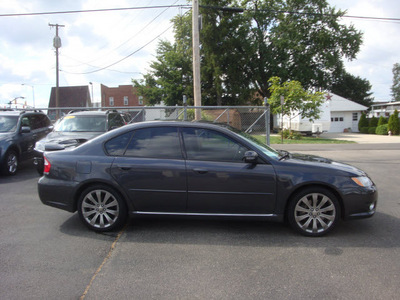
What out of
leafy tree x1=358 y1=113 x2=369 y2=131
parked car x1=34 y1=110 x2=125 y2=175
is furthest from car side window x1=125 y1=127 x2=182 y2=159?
leafy tree x1=358 y1=113 x2=369 y2=131

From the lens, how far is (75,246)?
3881mm

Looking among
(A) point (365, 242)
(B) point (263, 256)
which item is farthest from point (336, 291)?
(A) point (365, 242)

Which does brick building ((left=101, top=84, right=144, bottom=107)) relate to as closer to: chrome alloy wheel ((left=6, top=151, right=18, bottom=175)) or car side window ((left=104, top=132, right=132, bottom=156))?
chrome alloy wheel ((left=6, top=151, right=18, bottom=175))

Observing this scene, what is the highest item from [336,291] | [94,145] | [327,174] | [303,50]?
[303,50]

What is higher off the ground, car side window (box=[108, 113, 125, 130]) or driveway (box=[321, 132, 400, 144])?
car side window (box=[108, 113, 125, 130])

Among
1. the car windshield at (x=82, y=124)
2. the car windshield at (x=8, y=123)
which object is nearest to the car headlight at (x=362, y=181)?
the car windshield at (x=82, y=124)

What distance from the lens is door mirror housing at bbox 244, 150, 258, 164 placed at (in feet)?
13.1

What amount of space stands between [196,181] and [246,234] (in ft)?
3.33

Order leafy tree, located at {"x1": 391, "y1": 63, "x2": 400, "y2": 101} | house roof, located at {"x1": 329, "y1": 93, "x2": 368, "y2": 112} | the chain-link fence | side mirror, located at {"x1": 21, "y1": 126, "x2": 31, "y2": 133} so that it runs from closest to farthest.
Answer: side mirror, located at {"x1": 21, "y1": 126, "x2": 31, "y2": 133} → the chain-link fence → house roof, located at {"x1": 329, "y1": 93, "x2": 368, "y2": 112} → leafy tree, located at {"x1": 391, "y1": 63, "x2": 400, "y2": 101}

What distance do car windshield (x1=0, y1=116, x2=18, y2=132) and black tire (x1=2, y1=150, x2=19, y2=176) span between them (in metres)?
0.83

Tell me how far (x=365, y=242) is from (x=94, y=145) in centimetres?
387

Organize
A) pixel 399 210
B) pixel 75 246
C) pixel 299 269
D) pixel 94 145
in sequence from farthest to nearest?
pixel 399 210
pixel 94 145
pixel 75 246
pixel 299 269

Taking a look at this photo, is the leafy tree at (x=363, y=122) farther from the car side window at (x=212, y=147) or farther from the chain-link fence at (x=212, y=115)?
the car side window at (x=212, y=147)

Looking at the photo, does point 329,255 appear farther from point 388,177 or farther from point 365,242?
point 388,177
